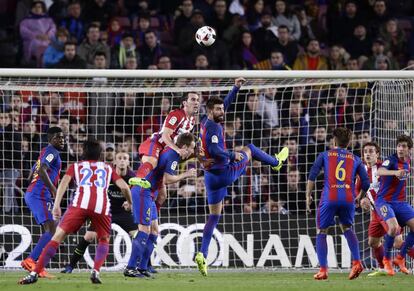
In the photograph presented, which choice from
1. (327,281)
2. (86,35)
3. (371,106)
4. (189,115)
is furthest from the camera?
(86,35)

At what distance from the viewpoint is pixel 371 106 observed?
16.3 meters

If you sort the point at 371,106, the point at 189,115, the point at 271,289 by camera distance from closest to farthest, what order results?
1. the point at 271,289
2. the point at 189,115
3. the point at 371,106

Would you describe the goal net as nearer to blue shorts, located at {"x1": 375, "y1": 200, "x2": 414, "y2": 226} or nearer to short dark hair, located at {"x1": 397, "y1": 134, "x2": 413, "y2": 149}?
short dark hair, located at {"x1": 397, "y1": 134, "x2": 413, "y2": 149}

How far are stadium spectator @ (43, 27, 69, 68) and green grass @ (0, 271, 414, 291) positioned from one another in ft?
17.2

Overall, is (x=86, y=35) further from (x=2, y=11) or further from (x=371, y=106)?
(x=371, y=106)

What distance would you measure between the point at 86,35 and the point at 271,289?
9.14m

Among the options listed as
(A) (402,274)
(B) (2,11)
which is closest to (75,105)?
(B) (2,11)

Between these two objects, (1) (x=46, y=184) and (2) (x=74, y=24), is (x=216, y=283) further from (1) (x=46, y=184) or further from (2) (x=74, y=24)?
(2) (x=74, y=24)

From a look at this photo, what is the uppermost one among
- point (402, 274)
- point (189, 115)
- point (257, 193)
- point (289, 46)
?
point (289, 46)

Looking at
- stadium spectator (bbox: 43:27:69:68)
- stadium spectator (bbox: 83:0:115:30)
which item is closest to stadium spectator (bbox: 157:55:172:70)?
stadium spectator (bbox: 43:27:69:68)

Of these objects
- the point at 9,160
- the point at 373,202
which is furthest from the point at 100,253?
the point at 9,160

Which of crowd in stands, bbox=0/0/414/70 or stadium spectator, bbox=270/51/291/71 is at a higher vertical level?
crowd in stands, bbox=0/0/414/70

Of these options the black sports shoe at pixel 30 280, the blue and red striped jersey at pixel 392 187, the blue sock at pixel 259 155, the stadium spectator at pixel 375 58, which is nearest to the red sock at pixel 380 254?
the blue and red striped jersey at pixel 392 187

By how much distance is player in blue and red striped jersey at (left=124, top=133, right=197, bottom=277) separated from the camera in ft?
43.5
